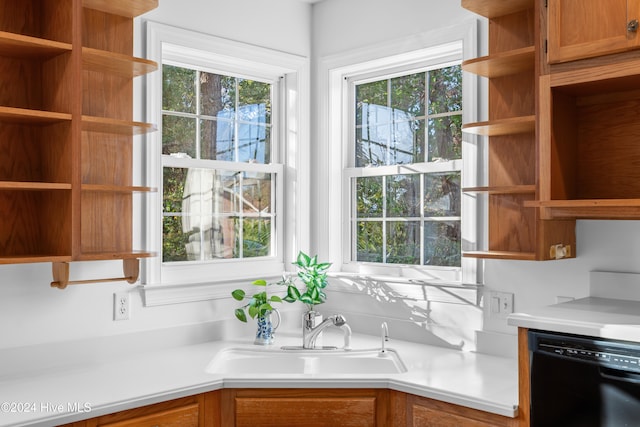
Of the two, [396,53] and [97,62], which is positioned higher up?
[396,53]

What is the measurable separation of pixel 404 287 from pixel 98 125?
1.58m

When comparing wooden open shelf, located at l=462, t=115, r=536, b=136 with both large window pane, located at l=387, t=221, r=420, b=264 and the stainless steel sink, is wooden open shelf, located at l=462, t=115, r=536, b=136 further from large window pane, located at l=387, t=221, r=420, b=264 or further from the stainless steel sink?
the stainless steel sink

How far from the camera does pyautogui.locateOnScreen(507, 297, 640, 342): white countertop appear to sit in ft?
5.77

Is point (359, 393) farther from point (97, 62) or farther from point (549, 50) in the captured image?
point (97, 62)

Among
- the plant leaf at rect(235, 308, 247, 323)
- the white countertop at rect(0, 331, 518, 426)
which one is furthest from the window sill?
the white countertop at rect(0, 331, 518, 426)

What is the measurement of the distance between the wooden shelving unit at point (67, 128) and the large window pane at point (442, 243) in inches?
53.9

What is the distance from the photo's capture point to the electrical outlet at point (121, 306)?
262 cm

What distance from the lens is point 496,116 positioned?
102 inches

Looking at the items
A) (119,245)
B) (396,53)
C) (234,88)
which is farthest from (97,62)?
(396,53)

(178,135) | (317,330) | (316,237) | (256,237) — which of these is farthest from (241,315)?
(178,135)

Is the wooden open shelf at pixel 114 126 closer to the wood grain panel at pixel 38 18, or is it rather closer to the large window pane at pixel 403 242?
the wood grain panel at pixel 38 18

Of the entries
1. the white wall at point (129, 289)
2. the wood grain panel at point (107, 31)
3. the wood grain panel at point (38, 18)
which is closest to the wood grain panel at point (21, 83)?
the wood grain panel at point (38, 18)

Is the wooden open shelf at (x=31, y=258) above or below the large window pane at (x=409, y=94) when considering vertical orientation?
below

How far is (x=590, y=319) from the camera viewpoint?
188cm
